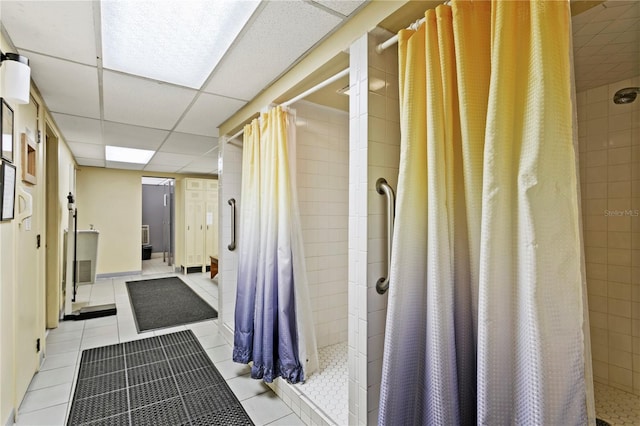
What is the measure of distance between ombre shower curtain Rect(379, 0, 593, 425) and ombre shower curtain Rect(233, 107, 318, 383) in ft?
3.23

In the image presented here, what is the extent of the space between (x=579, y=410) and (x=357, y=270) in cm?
81

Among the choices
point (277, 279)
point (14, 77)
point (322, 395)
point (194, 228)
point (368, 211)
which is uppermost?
point (14, 77)

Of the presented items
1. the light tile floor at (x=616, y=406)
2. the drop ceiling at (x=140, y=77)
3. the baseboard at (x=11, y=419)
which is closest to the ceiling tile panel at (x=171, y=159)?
the drop ceiling at (x=140, y=77)

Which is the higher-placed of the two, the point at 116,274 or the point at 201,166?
the point at 201,166

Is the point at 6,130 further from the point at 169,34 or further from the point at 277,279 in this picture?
the point at 277,279

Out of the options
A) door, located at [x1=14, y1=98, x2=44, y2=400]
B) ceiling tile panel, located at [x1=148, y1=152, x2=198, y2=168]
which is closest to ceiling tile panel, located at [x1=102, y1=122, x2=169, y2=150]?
ceiling tile panel, located at [x1=148, y1=152, x2=198, y2=168]

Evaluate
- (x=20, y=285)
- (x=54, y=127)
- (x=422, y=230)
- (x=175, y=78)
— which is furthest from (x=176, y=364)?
(x=54, y=127)

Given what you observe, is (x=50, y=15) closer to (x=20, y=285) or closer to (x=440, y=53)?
(x=20, y=285)

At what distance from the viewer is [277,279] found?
78.6 inches

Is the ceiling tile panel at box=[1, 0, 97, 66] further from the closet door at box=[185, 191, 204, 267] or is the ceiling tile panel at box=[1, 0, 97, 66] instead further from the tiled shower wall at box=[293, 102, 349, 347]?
the closet door at box=[185, 191, 204, 267]

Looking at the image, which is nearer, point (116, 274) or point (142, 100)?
point (142, 100)

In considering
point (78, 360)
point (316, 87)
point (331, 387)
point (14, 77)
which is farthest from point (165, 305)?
point (316, 87)

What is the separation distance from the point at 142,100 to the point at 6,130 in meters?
0.98

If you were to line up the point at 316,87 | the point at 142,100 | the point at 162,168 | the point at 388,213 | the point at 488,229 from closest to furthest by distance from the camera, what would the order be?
the point at 488,229
the point at 388,213
the point at 316,87
the point at 142,100
the point at 162,168
